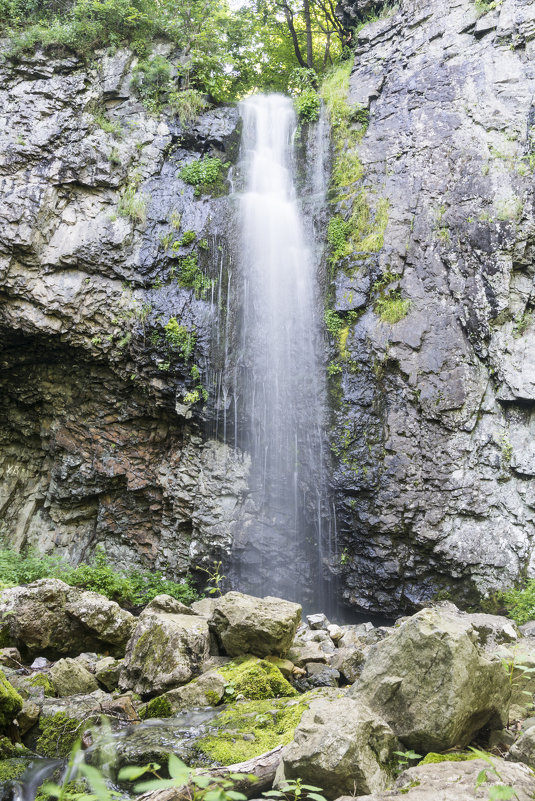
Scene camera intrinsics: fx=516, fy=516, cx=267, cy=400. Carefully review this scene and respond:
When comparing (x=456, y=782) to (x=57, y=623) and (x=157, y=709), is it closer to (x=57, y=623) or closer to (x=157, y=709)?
(x=157, y=709)

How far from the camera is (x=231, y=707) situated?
341cm

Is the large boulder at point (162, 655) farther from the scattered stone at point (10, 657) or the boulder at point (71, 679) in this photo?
the scattered stone at point (10, 657)

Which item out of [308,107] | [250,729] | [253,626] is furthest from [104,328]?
[250,729]

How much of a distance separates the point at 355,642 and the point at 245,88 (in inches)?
464

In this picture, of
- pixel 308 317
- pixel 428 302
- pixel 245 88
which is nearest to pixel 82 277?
pixel 308 317

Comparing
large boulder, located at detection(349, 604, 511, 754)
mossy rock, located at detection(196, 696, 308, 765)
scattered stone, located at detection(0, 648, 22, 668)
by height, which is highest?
large boulder, located at detection(349, 604, 511, 754)

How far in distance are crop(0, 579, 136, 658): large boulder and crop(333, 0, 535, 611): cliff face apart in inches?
145

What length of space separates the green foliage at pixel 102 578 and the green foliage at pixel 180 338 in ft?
11.8

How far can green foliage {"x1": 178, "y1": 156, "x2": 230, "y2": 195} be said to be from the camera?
31.2 feet

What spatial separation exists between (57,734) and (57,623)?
5.25ft

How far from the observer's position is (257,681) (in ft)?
12.2

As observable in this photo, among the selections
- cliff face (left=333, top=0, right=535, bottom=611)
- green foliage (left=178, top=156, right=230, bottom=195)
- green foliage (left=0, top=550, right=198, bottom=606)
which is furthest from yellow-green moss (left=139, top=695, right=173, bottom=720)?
green foliage (left=178, top=156, right=230, bottom=195)

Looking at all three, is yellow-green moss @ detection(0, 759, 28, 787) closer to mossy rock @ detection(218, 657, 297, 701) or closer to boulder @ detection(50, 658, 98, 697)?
boulder @ detection(50, 658, 98, 697)

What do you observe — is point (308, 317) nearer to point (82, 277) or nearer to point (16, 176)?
point (82, 277)
